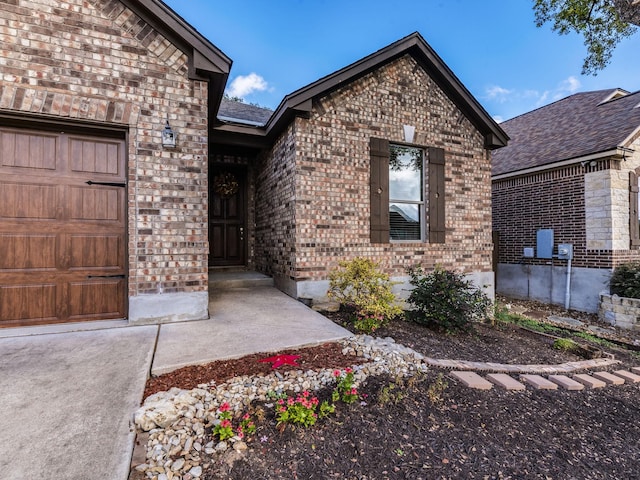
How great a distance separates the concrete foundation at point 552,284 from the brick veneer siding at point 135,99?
890 centimetres

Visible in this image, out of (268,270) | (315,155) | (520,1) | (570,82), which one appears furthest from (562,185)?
(570,82)

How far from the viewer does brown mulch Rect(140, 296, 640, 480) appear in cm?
171

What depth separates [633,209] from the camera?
300 inches

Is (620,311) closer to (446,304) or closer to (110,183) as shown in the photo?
(446,304)

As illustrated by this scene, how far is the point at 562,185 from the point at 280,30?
40.7 feet

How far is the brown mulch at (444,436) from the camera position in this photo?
1714 millimetres

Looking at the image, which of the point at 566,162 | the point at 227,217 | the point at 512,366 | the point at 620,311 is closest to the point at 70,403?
the point at 512,366

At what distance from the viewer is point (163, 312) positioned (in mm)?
3902

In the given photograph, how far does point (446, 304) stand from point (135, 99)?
16.0 ft

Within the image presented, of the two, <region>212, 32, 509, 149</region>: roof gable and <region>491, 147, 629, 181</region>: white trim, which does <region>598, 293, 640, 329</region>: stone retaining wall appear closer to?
<region>491, 147, 629, 181</region>: white trim

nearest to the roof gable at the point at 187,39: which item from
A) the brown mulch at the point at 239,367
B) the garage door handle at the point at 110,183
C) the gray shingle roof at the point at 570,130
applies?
the garage door handle at the point at 110,183

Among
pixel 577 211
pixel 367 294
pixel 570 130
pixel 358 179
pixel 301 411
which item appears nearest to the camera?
pixel 301 411

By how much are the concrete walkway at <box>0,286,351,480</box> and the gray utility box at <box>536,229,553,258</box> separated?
7681 mm

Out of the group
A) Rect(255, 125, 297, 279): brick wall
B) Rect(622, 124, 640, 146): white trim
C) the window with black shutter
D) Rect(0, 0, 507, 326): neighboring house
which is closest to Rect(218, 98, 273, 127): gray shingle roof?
Rect(255, 125, 297, 279): brick wall
